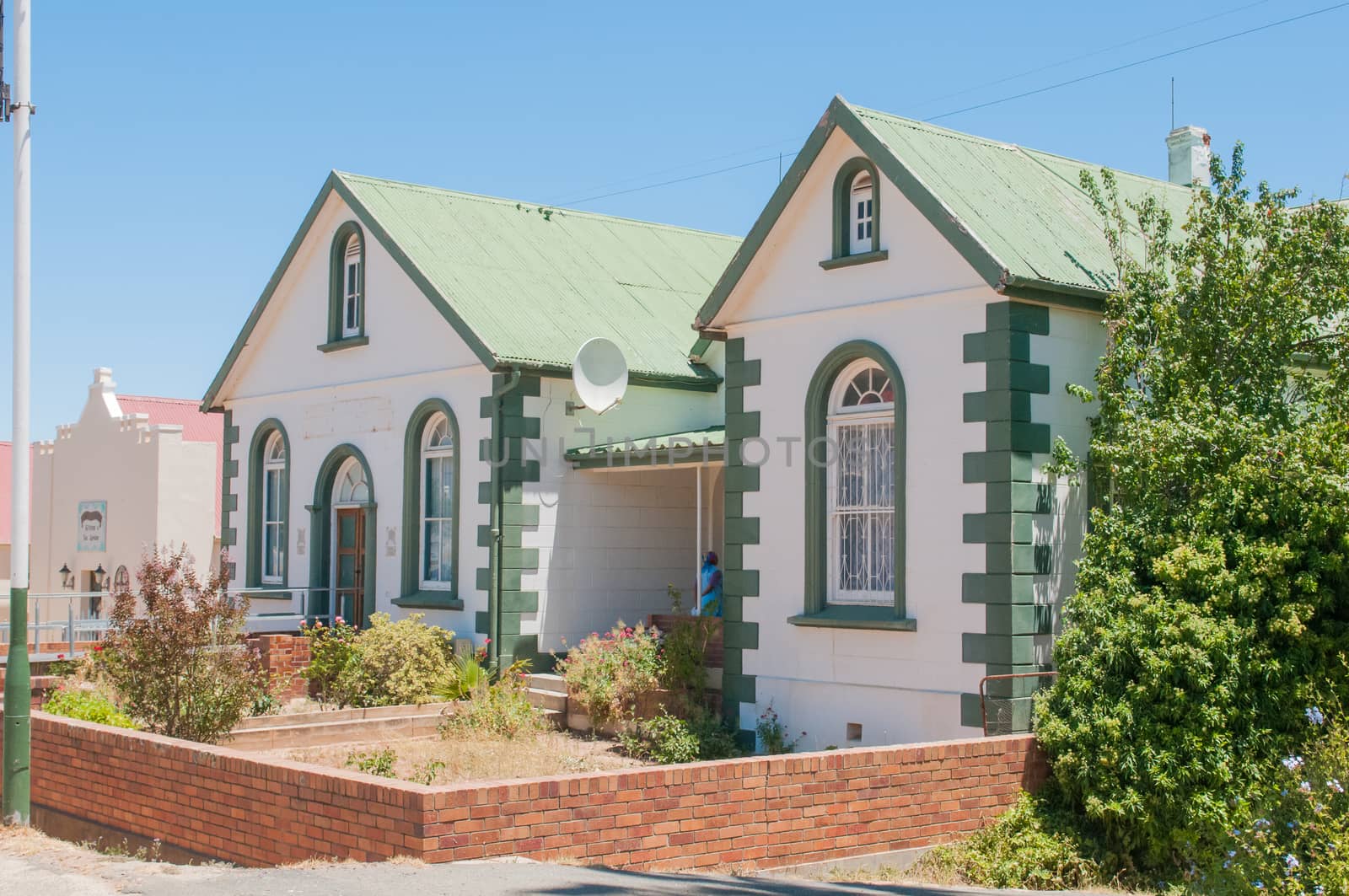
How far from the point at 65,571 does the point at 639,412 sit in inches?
736

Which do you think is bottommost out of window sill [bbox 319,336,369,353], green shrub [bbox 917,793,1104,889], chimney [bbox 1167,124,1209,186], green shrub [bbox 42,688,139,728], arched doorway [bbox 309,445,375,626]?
green shrub [bbox 917,793,1104,889]

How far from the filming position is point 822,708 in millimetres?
14453

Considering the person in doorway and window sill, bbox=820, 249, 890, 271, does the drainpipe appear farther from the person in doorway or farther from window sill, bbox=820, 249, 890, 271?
window sill, bbox=820, 249, 890, 271

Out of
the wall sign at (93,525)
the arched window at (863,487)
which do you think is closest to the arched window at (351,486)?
the arched window at (863,487)

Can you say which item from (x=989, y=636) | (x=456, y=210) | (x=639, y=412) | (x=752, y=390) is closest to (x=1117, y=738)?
(x=989, y=636)

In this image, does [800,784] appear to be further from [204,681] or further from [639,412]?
[639,412]

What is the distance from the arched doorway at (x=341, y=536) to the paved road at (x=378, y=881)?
10.9 metres

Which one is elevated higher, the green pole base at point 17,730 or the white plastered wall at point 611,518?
the white plastered wall at point 611,518

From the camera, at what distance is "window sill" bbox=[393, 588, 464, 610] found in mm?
18562

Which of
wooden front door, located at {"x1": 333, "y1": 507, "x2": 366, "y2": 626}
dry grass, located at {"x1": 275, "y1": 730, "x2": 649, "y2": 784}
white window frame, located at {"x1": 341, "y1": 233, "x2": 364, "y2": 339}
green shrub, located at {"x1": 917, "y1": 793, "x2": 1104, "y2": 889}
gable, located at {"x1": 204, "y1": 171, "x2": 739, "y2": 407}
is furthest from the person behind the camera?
white window frame, located at {"x1": 341, "y1": 233, "x2": 364, "y2": 339}

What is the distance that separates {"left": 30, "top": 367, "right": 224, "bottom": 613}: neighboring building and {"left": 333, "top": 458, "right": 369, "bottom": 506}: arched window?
8496 mm

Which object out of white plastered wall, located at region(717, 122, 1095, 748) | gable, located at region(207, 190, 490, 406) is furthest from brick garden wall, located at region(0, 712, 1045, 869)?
gable, located at region(207, 190, 490, 406)

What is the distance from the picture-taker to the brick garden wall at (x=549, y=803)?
8.88 m

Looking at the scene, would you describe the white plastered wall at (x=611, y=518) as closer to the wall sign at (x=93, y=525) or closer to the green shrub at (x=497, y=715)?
the green shrub at (x=497, y=715)
